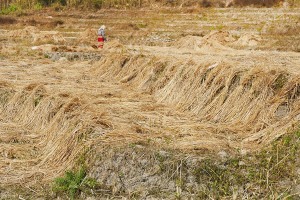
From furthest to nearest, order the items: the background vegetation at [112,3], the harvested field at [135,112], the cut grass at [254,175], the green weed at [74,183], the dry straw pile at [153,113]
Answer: the background vegetation at [112,3]
the dry straw pile at [153,113]
the harvested field at [135,112]
the green weed at [74,183]
the cut grass at [254,175]

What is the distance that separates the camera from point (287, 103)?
6.00 metres

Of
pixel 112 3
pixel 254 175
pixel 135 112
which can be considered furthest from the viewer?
pixel 112 3

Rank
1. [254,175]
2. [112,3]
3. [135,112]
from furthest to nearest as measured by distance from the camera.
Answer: [112,3]
[135,112]
[254,175]

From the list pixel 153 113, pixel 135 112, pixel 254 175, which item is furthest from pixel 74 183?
pixel 153 113

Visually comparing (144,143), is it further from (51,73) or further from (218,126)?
(51,73)

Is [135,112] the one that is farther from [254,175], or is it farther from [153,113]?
[254,175]

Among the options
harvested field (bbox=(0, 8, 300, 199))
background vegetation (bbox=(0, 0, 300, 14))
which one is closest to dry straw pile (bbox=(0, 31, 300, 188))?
harvested field (bbox=(0, 8, 300, 199))

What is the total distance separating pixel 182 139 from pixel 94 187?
4.41 ft

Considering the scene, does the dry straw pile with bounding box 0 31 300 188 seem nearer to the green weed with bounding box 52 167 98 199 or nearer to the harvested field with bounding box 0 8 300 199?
the harvested field with bounding box 0 8 300 199

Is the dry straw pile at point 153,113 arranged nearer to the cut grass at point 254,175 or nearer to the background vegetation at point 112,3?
the cut grass at point 254,175

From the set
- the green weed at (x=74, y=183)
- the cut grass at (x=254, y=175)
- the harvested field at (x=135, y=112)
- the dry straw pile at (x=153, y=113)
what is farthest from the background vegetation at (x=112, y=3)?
the green weed at (x=74, y=183)

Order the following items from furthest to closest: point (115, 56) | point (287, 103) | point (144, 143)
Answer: point (115, 56) < point (287, 103) < point (144, 143)

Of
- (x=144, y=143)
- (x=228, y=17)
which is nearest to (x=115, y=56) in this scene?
(x=144, y=143)

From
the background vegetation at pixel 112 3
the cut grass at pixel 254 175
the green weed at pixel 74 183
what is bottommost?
the background vegetation at pixel 112 3
